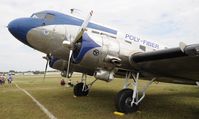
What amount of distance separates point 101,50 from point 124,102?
2.11 m

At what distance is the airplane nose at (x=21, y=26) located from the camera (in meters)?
9.89

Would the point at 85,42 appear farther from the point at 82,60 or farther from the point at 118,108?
the point at 118,108

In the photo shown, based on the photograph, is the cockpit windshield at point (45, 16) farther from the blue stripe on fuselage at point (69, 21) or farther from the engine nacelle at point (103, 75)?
the engine nacelle at point (103, 75)

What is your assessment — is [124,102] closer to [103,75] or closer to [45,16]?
[103,75]

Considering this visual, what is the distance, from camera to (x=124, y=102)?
376 inches

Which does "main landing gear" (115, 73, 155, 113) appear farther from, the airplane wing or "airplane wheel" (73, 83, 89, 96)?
"airplane wheel" (73, 83, 89, 96)

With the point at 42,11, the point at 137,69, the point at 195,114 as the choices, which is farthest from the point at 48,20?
the point at 195,114

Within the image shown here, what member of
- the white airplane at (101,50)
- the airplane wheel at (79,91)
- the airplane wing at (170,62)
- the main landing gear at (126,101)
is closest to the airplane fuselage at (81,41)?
the white airplane at (101,50)

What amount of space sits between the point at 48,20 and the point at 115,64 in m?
3.29

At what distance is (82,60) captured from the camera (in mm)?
9453

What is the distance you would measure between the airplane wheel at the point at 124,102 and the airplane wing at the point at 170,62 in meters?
1.15

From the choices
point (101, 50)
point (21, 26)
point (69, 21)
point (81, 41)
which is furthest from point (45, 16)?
point (101, 50)

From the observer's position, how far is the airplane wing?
817cm

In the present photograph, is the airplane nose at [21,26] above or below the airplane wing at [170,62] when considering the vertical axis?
above
